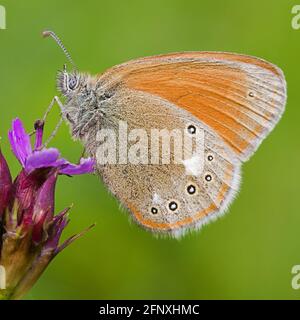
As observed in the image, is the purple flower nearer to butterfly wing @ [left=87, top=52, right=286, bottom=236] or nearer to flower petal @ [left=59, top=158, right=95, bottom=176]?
flower petal @ [left=59, top=158, right=95, bottom=176]

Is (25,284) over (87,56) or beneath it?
beneath

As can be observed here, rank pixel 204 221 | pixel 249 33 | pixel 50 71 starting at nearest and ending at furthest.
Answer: pixel 204 221
pixel 50 71
pixel 249 33

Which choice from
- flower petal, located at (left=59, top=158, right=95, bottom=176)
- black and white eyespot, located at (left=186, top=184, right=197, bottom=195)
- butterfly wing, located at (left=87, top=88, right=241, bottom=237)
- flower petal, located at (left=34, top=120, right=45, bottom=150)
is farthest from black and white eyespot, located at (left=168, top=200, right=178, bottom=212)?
flower petal, located at (left=34, top=120, right=45, bottom=150)

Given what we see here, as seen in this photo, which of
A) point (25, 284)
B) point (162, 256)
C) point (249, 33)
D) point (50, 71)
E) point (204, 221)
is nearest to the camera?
point (25, 284)

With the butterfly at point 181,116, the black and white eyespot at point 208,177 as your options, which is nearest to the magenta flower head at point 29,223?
the butterfly at point 181,116

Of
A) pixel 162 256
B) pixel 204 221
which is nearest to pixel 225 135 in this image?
pixel 204 221

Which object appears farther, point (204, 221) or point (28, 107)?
point (28, 107)
